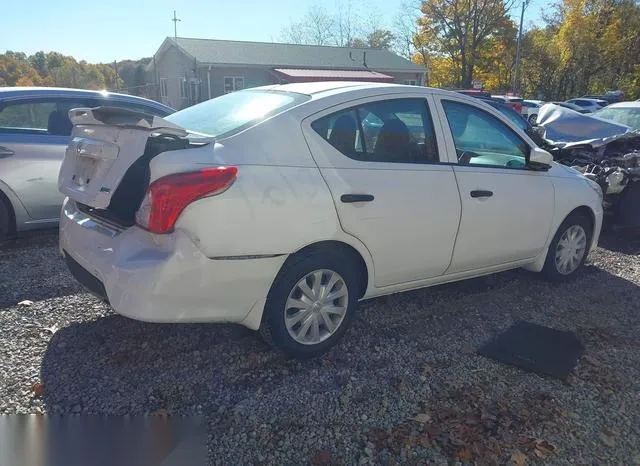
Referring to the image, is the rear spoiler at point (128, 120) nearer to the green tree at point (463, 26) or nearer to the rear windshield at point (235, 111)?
the rear windshield at point (235, 111)

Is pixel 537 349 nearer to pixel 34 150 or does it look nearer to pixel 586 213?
pixel 586 213

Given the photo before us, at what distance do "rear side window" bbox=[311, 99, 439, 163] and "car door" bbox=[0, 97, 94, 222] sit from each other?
3.55 metres

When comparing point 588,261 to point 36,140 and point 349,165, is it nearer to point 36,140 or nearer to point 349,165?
point 349,165

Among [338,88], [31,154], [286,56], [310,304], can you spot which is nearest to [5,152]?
[31,154]

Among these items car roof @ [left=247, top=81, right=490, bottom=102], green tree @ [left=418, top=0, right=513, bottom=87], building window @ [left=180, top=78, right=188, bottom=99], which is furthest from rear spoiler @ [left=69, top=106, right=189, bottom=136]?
green tree @ [left=418, top=0, right=513, bottom=87]

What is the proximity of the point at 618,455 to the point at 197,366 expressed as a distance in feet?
7.71

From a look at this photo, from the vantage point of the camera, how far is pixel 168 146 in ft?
9.57

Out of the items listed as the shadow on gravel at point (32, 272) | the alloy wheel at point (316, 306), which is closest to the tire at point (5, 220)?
the shadow on gravel at point (32, 272)

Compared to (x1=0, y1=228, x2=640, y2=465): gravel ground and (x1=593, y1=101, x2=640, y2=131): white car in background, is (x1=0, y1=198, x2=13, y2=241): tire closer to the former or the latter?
(x1=0, y1=228, x2=640, y2=465): gravel ground

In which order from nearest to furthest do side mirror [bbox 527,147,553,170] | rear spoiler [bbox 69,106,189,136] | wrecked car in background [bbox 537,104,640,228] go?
rear spoiler [bbox 69,106,189,136] → side mirror [bbox 527,147,553,170] → wrecked car in background [bbox 537,104,640,228]

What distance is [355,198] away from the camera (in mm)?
3266

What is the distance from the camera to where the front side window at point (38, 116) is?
5.38m

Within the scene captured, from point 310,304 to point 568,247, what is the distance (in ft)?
9.51

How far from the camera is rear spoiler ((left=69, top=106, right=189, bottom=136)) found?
9.39ft
